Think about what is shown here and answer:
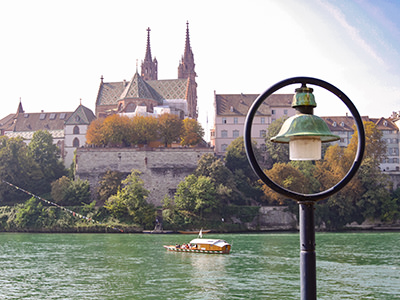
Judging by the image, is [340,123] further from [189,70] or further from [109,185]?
[109,185]

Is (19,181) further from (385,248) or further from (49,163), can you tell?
(385,248)

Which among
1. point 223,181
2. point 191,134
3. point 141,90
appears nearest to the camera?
point 223,181

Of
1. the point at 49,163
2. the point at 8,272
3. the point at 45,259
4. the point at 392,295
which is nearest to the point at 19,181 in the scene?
the point at 49,163

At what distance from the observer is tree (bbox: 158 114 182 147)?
217 feet

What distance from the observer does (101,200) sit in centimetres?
6109

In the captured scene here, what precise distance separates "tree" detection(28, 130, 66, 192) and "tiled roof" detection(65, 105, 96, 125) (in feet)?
26.8

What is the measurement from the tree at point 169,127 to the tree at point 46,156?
14.0 m

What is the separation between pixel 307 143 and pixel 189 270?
26.4 metres

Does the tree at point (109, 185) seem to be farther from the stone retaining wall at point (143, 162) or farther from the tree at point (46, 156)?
the tree at point (46, 156)

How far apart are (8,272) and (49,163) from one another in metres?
39.8

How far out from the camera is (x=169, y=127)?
6625 centimetres

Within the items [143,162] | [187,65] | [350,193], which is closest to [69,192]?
[143,162]

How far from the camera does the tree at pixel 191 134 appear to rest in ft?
224

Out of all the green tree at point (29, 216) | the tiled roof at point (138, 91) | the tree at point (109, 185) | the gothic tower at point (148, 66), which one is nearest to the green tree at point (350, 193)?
the tree at point (109, 185)
